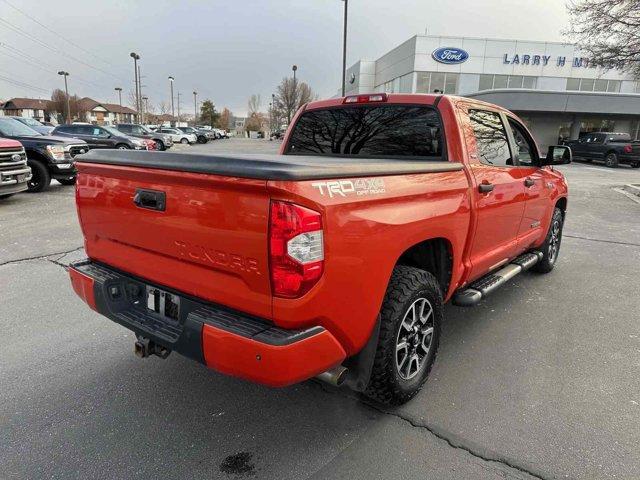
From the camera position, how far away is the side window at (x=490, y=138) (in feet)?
12.0

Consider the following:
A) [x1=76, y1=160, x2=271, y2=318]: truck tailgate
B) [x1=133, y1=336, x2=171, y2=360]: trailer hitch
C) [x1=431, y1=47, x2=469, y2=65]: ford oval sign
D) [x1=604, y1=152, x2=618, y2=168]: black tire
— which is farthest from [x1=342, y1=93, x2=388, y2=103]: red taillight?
[x1=431, y1=47, x2=469, y2=65]: ford oval sign

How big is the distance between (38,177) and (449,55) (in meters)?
35.0

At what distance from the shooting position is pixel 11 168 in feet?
30.5

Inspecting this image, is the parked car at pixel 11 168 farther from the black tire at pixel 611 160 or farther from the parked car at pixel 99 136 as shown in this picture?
the black tire at pixel 611 160

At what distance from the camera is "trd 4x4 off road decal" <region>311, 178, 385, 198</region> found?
6.67ft

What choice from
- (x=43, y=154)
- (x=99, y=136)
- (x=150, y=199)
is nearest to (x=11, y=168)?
(x=43, y=154)

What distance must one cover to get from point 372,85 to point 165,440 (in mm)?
53003

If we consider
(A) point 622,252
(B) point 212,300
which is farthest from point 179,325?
(A) point 622,252

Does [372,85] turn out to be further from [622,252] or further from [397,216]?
[397,216]

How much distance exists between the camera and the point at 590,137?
26406 mm

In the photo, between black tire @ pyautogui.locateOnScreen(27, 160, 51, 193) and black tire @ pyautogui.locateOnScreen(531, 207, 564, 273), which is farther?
black tire @ pyautogui.locateOnScreen(27, 160, 51, 193)

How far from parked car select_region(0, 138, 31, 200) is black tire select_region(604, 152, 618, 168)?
27.2 m

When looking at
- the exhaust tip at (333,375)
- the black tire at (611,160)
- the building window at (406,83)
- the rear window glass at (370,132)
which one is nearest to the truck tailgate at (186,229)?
the exhaust tip at (333,375)

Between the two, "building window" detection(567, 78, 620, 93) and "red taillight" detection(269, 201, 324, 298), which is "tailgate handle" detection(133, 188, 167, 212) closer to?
"red taillight" detection(269, 201, 324, 298)
